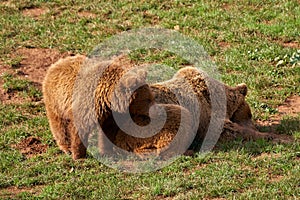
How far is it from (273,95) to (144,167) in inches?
113

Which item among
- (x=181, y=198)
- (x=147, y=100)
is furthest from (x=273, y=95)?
(x=181, y=198)

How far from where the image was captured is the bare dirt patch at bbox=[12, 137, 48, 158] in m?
9.01

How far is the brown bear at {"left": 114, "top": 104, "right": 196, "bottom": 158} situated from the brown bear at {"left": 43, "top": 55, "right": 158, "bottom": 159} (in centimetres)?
11

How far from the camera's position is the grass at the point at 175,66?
780 cm

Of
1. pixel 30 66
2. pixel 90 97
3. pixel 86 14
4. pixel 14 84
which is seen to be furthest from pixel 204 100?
pixel 86 14

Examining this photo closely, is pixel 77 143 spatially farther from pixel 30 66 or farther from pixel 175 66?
pixel 30 66

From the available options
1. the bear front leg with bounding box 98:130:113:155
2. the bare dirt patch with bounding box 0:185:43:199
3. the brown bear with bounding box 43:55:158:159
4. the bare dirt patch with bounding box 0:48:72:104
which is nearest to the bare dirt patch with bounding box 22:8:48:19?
the bare dirt patch with bounding box 0:48:72:104

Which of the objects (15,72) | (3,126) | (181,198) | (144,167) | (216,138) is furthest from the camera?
(15,72)

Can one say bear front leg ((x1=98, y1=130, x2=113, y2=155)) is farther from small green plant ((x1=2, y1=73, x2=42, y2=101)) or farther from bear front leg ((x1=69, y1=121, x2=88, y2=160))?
small green plant ((x1=2, y1=73, x2=42, y2=101))

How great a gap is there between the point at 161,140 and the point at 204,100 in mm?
995

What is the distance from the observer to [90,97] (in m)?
8.30

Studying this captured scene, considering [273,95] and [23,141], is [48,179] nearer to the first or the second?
[23,141]

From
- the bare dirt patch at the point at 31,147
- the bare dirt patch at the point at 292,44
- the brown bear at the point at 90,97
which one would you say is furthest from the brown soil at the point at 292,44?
the bare dirt patch at the point at 31,147

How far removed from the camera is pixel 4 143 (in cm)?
923
